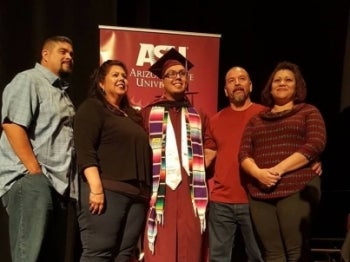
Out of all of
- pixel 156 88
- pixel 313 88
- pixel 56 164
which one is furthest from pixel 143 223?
pixel 313 88

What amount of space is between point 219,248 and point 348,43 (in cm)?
225

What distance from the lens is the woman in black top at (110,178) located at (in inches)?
110

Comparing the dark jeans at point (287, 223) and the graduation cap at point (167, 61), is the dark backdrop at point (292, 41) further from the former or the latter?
the dark jeans at point (287, 223)

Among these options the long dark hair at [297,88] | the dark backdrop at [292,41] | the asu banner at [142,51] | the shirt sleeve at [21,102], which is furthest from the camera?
the dark backdrop at [292,41]

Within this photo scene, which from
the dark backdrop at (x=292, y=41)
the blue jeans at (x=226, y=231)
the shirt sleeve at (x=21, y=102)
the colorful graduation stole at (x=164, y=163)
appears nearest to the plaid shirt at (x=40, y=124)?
the shirt sleeve at (x=21, y=102)

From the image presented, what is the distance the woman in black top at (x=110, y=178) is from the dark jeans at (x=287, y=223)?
60 centimetres

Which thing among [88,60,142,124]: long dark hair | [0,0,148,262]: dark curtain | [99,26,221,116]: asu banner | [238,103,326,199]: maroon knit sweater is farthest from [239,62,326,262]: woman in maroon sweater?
[0,0,148,262]: dark curtain

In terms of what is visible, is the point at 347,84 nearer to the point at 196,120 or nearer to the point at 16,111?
the point at 196,120

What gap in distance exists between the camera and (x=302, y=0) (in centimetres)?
478

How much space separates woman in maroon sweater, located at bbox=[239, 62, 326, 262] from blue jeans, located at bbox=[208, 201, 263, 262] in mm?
174

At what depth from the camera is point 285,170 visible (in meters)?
2.89

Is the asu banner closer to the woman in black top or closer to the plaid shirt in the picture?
the woman in black top

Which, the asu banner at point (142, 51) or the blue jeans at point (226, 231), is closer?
the blue jeans at point (226, 231)

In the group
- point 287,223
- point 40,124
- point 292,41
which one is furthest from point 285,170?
point 292,41
